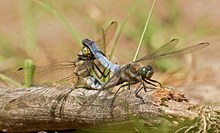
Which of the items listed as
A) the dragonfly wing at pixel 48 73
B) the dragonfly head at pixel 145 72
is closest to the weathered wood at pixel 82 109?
the dragonfly head at pixel 145 72

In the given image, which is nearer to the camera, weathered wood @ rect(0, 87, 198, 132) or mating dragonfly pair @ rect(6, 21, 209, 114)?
weathered wood @ rect(0, 87, 198, 132)

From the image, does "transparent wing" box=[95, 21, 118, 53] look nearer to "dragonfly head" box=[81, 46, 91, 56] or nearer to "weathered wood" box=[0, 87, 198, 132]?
"dragonfly head" box=[81, 46, 91, 56]

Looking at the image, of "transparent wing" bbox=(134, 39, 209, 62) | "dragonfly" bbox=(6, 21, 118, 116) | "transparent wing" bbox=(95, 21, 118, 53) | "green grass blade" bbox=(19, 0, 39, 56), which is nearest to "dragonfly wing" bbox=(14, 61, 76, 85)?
"dragonfly" bbox=(6, 21, 118, 116)

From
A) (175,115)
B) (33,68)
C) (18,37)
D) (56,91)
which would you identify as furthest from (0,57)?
(175,115)

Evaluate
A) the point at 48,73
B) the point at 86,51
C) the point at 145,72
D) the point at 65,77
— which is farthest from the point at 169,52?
the point at 48,73

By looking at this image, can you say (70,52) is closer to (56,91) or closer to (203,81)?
(203,81)

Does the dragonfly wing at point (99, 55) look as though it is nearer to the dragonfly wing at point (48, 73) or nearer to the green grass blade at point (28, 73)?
the dragonfly wing at point (48, 73)

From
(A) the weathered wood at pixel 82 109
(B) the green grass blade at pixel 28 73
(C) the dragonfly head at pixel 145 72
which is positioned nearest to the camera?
(A) the weathered wood at pixel 82 109
